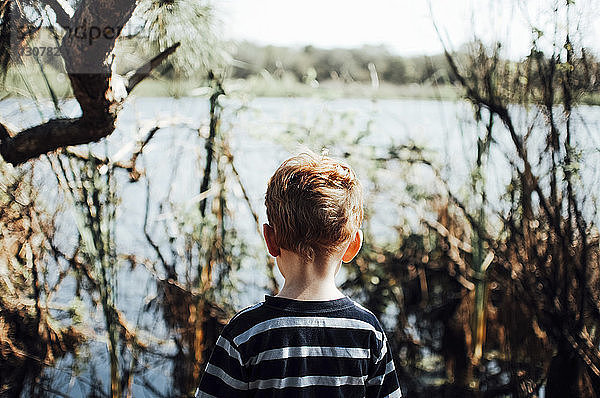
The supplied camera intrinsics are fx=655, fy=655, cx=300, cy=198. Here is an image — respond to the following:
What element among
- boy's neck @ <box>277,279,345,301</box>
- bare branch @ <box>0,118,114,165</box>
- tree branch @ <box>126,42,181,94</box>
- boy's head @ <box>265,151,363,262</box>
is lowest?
boy's neck @ <box>277,279,345,301</box>

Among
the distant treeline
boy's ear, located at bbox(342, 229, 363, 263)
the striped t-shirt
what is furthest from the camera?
the distant treeline

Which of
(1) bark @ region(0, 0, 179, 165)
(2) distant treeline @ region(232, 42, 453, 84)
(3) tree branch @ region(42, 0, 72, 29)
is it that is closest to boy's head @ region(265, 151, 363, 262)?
(1) bark @ region(0, 0, 179, 165)

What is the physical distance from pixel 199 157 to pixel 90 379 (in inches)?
33.5

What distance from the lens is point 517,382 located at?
225cm

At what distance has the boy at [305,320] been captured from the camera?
1.11m

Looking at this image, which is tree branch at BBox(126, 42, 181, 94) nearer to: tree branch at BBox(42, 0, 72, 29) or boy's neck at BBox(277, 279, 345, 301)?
tree branch at BBox(42, 0, 72, 29)

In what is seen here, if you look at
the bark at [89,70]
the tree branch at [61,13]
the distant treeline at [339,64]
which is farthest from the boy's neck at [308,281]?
the distant treeline at [339,64]

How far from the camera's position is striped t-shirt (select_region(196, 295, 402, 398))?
1108 mm

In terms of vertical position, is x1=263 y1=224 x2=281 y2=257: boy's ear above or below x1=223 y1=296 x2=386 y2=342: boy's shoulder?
above

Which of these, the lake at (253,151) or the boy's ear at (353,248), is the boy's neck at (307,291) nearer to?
the boy's ear at (353,248)

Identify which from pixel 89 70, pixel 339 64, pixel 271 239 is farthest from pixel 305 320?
pixel 339 64

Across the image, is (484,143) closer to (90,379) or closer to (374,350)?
(374,350)

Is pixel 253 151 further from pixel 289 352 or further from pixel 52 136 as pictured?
pixel 289 352

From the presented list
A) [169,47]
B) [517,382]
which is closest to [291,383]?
[169,47]
